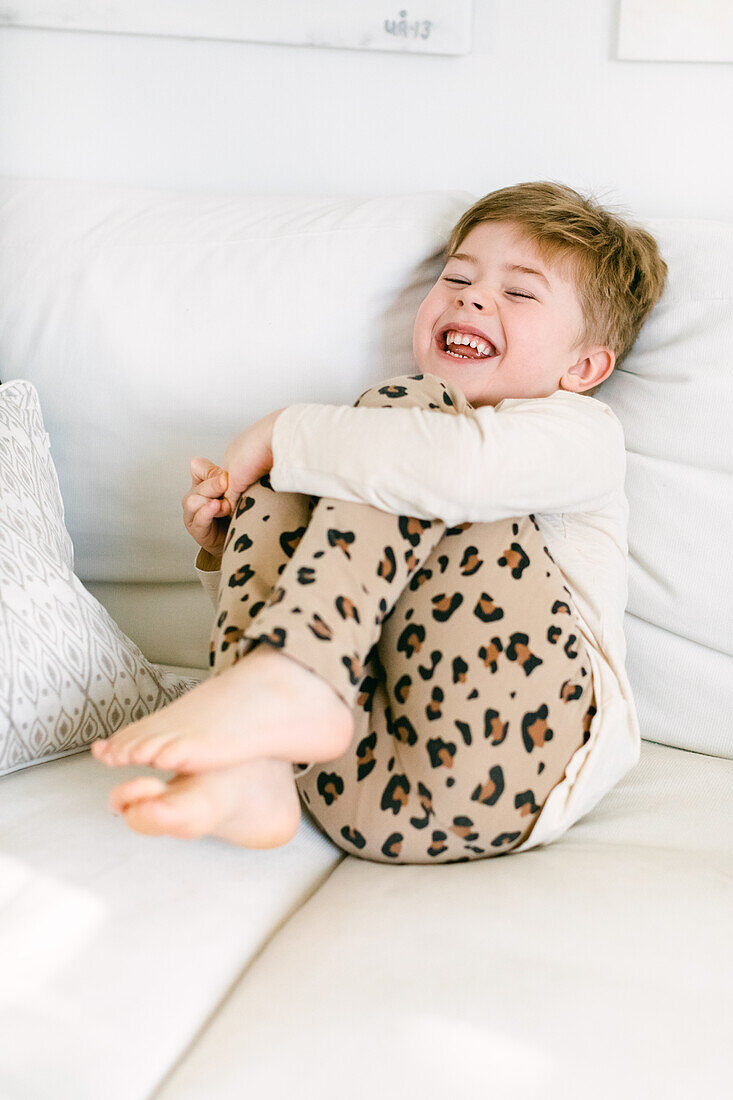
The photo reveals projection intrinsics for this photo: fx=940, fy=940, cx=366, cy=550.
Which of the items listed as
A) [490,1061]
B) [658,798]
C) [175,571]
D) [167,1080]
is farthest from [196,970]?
[175,571]

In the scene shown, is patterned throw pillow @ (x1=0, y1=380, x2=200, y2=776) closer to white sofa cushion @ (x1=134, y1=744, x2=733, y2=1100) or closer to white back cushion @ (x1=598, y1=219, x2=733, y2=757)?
white sofa cushion @ (x1=134, y1=744, x2=733, y2=1100)

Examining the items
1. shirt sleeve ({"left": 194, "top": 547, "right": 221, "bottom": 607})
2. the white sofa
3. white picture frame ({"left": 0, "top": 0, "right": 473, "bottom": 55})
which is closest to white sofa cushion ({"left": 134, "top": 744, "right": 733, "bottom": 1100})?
the white sofa

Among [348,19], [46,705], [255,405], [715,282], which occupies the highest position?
[348,19]

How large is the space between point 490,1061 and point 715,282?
895 millimetres

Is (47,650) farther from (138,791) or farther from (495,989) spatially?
(495,989)

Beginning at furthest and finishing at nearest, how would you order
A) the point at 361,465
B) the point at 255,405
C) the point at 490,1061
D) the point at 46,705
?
the point at 255,405 < the point at 46,705 < the point at 361,465 < the point at 490,1061

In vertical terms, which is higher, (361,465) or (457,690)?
(361,465)

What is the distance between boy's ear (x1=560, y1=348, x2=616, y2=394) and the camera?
117 cm

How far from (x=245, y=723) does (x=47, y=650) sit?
359 millimetres

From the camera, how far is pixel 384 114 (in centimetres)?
148

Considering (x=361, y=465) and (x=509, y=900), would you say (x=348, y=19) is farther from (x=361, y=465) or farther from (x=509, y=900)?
(x=509, y=900)

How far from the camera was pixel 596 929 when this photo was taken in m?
0.74

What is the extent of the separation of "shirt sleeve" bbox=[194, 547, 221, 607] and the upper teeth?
1.30ft

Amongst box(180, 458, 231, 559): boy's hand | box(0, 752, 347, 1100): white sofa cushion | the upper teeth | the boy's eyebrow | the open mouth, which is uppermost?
the boy's eyebrow
